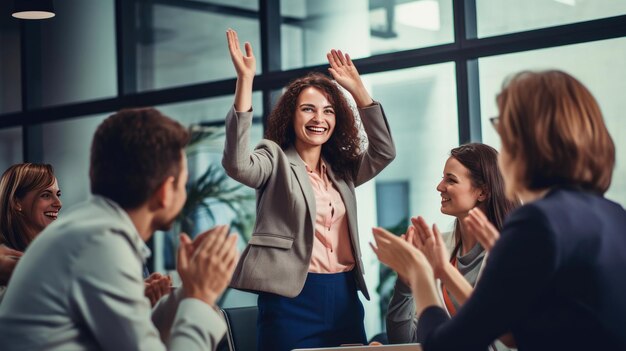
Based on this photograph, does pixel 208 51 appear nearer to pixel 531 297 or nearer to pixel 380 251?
pixel 380 251

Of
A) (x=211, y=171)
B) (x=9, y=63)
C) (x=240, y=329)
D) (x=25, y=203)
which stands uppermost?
(x=9, y=63)

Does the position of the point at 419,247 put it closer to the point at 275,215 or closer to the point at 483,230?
the point at 483,230

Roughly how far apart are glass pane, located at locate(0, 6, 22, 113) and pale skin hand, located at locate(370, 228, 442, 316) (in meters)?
5.33

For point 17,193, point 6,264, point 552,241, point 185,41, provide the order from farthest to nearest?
point 185,41
point 17,193
point 6,264
point 552,241

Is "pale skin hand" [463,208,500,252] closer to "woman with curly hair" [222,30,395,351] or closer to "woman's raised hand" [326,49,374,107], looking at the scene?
"woman with curly hair" [222,30,395,351]

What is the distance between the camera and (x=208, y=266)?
1594mm

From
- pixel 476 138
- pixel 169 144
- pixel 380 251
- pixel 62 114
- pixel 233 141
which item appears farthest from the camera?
pixel 62 114

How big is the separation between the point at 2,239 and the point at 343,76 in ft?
4.54

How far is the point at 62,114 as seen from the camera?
609 cm

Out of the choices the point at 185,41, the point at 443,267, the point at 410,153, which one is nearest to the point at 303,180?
the point at 443,267

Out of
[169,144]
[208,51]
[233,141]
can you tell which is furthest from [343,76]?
[208,51]

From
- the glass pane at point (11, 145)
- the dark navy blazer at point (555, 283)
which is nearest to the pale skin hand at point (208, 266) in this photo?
the dark navy blazer at point (555, 283)

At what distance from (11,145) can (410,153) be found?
11.2ft

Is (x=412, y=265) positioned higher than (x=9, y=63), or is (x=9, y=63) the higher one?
(x=9, y=63)
